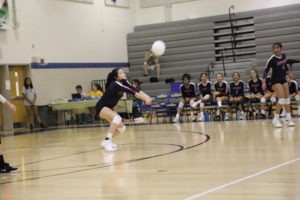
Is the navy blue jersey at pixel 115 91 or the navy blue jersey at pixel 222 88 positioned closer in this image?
the navy blue jersey at pixel 115 91

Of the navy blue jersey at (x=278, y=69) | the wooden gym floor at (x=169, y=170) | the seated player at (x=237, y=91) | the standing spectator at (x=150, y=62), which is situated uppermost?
the standing spectator at (x=150, y=62)

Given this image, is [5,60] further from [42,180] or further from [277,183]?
[277,183]

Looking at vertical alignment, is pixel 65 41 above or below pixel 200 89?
above

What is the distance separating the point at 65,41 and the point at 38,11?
164 centimetres

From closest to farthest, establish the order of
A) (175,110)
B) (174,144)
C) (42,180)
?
(42,180) → (174,144) → (175,110)

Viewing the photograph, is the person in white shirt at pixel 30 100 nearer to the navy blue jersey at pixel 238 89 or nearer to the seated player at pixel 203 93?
the seated player at pixel 203 93

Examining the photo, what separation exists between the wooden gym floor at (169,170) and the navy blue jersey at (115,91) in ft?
2.86

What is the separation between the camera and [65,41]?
21.0m

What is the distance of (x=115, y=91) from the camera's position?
9.64 metres

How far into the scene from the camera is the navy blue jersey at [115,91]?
9430mm

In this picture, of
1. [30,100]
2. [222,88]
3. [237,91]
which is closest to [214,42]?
[222,88]

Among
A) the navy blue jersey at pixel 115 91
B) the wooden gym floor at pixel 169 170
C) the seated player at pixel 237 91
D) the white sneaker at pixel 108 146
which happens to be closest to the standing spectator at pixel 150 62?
the seated player at pixel 237 91

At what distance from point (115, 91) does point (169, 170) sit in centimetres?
346

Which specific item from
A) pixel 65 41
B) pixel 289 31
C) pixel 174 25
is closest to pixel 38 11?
pixel 65 41
